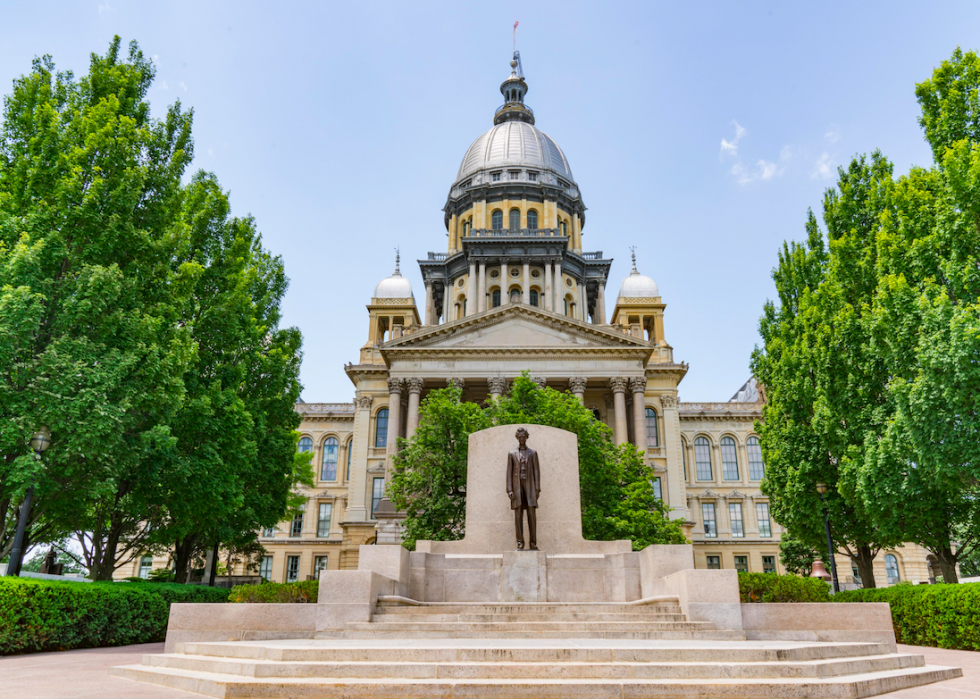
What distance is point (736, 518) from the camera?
56656 mm

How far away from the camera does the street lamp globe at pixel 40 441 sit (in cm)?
1198

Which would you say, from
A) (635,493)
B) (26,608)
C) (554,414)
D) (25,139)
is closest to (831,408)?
(635,493)

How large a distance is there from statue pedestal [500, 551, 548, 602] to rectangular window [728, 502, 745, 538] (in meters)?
49.3

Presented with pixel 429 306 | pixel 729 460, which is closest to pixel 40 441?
Result: pixel 729 460

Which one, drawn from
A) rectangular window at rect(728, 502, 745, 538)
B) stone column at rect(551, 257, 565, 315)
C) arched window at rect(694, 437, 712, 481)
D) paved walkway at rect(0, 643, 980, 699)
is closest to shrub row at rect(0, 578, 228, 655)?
paved walkway at rect(0, 643, 980, 699)

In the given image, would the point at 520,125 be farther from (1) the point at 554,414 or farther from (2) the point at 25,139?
(2) the point at 25,139

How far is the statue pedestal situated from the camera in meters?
12.0

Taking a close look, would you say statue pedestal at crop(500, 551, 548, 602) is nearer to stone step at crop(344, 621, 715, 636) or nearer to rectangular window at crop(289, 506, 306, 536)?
stone step at crop(344, 621, 715, 636)

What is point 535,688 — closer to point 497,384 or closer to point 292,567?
point 497,384

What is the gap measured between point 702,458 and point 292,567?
36.2 m

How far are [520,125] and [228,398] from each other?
63.1m

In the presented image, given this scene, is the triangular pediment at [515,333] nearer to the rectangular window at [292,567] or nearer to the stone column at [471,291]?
the stone column at [471,291]

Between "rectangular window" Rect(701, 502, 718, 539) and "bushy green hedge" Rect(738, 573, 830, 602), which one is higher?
"rectangular window" Rect(701, 502, 718, 539)

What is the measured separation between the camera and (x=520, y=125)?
2928 inches
